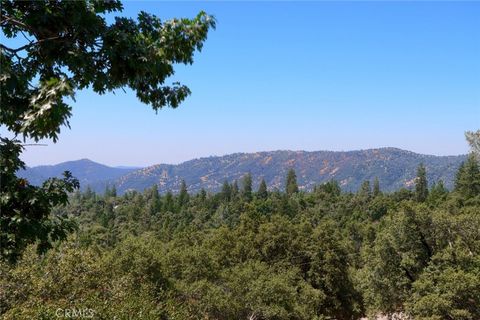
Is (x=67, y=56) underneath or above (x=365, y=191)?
above

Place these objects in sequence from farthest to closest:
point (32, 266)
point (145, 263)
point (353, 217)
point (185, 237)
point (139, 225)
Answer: point (139, 225)
point (353, 217)
point (185, 237)
point (145, 263)
point (32, 266)

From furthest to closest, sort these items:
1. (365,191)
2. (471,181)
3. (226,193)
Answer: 1. (226,193)
2. (365,191)
3. (471,181)

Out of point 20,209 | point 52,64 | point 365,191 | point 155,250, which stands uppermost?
point 52,64

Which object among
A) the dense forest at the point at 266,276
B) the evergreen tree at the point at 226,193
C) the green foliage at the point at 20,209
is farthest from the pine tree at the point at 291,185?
the green foliage at the point at 20,209

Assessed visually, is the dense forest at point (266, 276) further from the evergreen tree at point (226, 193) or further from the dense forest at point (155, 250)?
the evergreen tree at point (226, 193)

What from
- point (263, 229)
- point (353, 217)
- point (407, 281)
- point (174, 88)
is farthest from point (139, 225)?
point (174, 88)

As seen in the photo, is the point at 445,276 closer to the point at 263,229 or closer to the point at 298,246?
the point at 298,246

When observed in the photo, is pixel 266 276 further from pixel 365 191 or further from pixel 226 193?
pixel 226 193

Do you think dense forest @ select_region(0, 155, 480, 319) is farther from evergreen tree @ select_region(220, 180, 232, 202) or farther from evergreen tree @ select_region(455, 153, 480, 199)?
evergreen tree @ select_region(220, 180, 232, 202)

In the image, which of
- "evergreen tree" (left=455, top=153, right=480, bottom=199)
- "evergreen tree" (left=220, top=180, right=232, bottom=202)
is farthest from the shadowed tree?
"evergreen tree" (left=220, top=180, right=232, bottom=202)

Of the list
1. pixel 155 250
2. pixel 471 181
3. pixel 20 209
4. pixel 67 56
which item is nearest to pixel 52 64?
pixel 67 56

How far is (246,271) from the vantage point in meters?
27.5

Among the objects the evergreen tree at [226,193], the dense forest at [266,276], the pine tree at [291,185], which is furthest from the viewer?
the pine tree at [291,185]

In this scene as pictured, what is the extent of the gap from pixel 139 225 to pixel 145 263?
7484 cm
